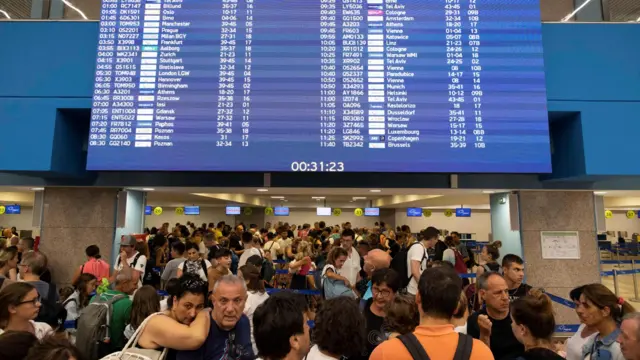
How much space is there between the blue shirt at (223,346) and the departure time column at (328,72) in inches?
136

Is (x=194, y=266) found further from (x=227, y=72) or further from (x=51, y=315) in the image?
(x=227, y=72)

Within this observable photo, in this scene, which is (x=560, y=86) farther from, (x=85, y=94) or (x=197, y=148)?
(x=85, y=94)

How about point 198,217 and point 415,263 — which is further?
point 198,217

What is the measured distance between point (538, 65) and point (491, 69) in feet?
2.38

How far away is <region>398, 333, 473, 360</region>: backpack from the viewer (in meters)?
1.65

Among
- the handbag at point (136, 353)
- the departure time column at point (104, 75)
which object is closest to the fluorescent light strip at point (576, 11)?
the departure time column at point (104, 75)

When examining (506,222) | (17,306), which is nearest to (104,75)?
(17,306)

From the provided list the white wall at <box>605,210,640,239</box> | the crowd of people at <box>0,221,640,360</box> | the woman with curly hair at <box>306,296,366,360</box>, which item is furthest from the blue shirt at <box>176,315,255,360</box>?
the white wall at <box>605,210,640,239</box>

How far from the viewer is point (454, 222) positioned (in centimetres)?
2572

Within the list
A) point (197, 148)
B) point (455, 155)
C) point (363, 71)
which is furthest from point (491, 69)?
point (197, 148)

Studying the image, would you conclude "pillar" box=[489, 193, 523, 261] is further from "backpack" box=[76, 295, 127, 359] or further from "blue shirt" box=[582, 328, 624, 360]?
"backpack" box=[76, 295, 127, 359]

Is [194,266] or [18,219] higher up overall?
[18,219]

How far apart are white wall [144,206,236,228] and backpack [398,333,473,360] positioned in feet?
82.8

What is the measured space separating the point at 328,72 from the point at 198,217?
23.2m
